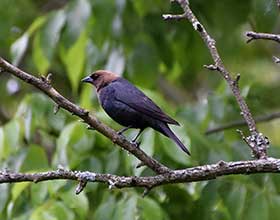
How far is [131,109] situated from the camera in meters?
4.10

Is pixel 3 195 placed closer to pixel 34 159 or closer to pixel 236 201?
pixel 34 159

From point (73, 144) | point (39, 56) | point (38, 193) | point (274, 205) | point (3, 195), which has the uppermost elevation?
point (39, 56)

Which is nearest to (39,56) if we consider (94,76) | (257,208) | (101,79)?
(94,76)

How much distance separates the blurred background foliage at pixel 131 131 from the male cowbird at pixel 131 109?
0.66 ft

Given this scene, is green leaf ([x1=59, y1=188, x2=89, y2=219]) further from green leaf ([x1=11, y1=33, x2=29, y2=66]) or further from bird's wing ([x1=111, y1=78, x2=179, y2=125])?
green leaf ([x1=11, y1=33, x2=29, y2=66])

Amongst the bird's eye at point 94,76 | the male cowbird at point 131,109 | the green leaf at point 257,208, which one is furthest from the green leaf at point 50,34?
the green leaf at point 257,208

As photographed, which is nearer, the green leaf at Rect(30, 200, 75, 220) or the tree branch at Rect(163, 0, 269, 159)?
the tree branch at Rect(163, 0, 269, 159)

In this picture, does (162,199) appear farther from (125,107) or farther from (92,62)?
(92,62)

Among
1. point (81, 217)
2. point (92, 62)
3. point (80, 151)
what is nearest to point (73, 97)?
point (92, 62)

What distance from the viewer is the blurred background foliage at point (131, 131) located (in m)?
4.21

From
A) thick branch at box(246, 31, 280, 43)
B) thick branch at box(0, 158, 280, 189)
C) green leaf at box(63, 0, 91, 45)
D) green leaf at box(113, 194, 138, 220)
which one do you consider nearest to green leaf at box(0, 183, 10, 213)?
green leaf at box(113, 194, 138, 220)

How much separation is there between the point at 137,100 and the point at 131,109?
0.22 feet

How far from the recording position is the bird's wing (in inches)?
155

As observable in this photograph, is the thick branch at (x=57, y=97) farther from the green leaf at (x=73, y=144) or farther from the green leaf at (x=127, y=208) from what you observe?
the green leaf at (x=73, y=144)
